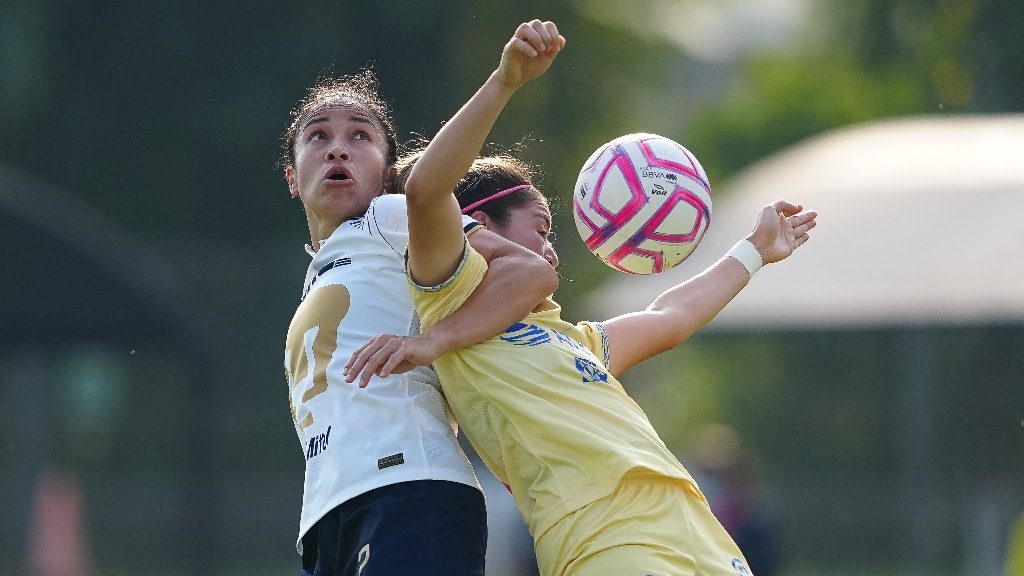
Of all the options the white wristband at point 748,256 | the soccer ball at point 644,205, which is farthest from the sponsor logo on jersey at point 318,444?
the white wristband at point 748,256

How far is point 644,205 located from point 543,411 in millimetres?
828

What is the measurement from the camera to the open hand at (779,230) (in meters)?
4.98

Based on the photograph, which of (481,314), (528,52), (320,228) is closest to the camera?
(528,52)

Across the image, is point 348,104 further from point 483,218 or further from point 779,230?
point 779,230

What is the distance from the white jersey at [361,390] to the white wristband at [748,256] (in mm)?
1058

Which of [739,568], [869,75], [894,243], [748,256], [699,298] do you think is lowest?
[739,568]

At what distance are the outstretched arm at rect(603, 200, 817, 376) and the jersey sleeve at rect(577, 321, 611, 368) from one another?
0.14 feet

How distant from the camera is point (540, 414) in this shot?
4.07m

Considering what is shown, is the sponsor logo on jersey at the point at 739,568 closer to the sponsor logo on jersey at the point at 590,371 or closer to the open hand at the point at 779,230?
the sponsor logo on jersey at the point at 590,371

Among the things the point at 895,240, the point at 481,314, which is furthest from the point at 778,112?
the point at 481,314

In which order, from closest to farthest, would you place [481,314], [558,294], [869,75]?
[481,314] < [558,294] < [869,75]

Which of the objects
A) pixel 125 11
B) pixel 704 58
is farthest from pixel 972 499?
pixel 704 58

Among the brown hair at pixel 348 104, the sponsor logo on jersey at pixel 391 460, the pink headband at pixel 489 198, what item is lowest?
the sponsor logo on jersey at pixel 391 460

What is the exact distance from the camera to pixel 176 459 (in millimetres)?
21594
